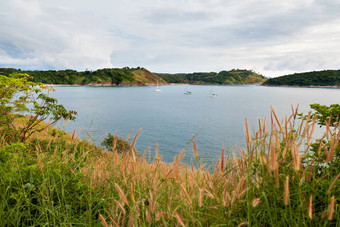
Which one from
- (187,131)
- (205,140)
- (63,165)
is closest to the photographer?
(63,165)

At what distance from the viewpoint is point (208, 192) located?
7.20 ft

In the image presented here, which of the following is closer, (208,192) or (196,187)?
(208,192)

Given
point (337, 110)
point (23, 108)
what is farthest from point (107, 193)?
point (23, 108)

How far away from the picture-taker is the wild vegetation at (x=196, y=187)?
7.67 feet

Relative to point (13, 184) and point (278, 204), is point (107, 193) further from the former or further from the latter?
point (278, 204)

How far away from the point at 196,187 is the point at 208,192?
3.80ft

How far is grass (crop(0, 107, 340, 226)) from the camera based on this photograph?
2.36 m

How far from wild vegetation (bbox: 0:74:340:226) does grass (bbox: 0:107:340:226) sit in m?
0.01

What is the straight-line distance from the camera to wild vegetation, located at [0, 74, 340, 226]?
2338 mm

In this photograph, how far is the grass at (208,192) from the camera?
2.36 meters

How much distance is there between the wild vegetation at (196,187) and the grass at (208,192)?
0.01 metres

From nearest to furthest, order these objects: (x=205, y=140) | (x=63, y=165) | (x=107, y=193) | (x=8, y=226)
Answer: (x=8, y=226), (x=107, y=193), (x=63, y=165), (x=205, y=140)

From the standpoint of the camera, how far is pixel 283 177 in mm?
2711

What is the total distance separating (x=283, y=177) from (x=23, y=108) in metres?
10.7
